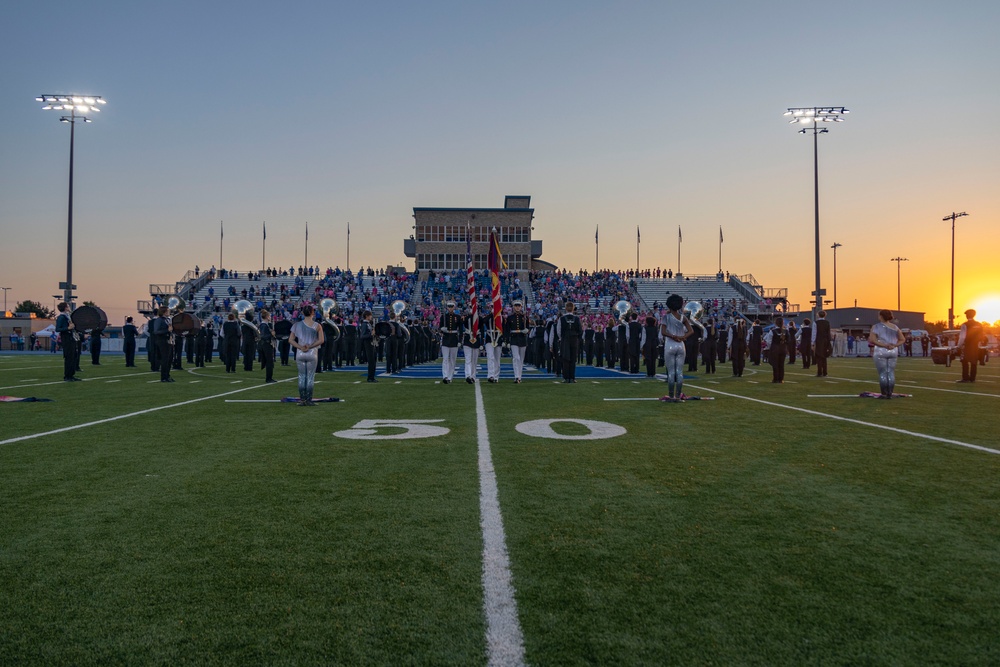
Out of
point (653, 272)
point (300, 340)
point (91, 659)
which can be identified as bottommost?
point (91, 659)

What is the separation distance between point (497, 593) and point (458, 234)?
78.7 metres

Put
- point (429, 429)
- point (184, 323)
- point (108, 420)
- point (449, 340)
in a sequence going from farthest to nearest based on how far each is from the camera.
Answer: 1. point (184, 323)
2. point (449, 340)
3. point (108, 420)
4. point (429, 429)

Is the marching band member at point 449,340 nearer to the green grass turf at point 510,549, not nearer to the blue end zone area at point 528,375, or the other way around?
the blue end zone area at point 528,375

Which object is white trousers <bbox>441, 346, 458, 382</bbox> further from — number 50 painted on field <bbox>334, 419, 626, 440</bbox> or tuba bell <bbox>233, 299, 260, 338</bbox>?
number 50 painted on field <bbox>334, 419, 626, 440</bbox>

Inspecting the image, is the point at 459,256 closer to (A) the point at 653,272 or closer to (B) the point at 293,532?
(A) the point at 653,272

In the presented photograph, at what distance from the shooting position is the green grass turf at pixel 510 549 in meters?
2.74

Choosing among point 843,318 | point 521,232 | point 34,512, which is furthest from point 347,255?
point 34,512

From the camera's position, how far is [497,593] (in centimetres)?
321

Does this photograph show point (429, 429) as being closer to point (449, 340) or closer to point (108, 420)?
point (108, 420)

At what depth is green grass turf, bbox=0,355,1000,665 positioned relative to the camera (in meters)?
2.74

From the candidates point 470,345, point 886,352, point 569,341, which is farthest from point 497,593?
point 470,345

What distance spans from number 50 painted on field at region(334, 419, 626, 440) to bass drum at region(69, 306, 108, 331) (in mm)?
16903

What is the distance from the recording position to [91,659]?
103 inches

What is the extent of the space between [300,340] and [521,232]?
7053 centimetres
